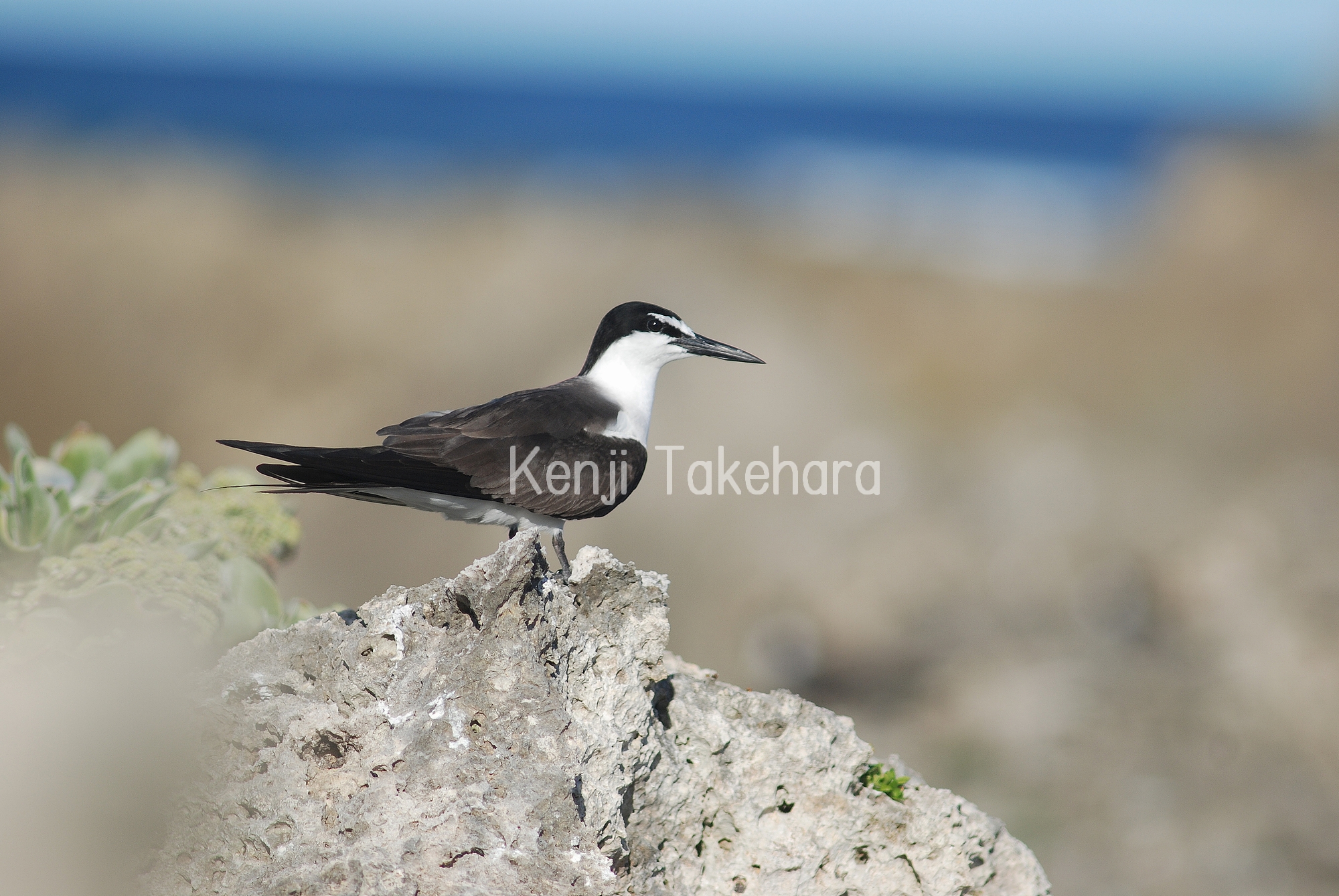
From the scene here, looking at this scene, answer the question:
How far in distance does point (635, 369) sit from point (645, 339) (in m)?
0.17

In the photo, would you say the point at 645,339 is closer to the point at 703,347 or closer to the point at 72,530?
the point at 703,347

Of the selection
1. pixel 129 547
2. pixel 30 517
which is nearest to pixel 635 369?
pixel 129 547

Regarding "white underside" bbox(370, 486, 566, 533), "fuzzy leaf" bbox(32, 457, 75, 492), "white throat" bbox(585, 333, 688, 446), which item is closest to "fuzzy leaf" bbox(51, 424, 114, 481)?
"fuzzy leaf" bbox(32, 457, 75, 492)

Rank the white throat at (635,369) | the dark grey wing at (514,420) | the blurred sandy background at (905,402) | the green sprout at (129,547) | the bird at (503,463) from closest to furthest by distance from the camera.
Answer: the green sprout at (129,547), the bird at (503,463), the dark grey wing at (514,420), the white throat at (635,369), the blurred sandy background at (905,402)

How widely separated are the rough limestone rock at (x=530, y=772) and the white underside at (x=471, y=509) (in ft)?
4.03

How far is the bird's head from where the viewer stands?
5996mm

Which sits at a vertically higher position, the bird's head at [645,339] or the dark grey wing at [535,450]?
the bird's head at [645,339]

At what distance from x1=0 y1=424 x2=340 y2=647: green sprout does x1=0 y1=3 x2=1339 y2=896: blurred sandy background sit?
4.00 metres

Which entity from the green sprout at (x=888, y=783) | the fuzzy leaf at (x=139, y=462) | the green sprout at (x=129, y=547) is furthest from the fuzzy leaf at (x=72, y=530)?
the green sprout at (x=888, y=783)

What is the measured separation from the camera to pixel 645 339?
5996mm

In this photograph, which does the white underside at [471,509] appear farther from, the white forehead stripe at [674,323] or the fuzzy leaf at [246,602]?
the white forehead stripe at [674,323]

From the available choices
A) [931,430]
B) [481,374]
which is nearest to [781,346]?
[931,430]

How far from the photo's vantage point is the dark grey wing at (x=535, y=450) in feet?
15.8

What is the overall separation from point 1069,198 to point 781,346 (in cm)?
2894
